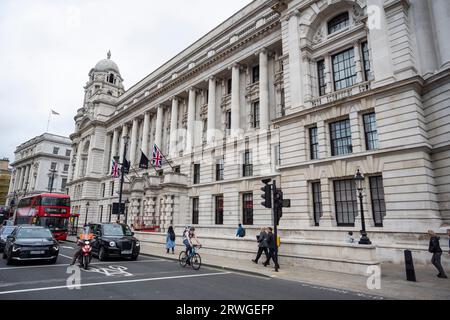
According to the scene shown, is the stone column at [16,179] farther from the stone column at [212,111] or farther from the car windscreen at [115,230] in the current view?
the car windscreen at [115,230]

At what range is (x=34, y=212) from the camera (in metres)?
26.2

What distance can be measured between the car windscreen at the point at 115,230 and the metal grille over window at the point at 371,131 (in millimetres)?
14880

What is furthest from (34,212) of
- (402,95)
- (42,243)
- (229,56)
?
(402,95)

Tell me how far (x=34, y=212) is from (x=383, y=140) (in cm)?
2901

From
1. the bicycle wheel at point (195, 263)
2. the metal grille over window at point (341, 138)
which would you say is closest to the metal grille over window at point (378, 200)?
the metal grille over window at point (341, 138)

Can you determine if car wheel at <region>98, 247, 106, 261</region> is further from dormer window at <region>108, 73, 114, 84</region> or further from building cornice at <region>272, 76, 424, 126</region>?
dormer window at <region>108, 73, 114, 84</region>

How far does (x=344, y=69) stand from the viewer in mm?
19188

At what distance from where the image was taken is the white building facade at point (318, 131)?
14.5 metres

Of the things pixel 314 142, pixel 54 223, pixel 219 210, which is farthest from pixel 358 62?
pixel 54 223

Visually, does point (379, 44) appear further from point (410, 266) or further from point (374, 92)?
point (410, 266)

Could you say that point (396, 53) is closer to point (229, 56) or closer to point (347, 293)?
point (347, 293)

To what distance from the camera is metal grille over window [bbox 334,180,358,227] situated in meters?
16.6

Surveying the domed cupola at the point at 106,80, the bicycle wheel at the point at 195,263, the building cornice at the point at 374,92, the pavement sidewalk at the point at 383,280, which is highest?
the domed cupola at the point at 106,80

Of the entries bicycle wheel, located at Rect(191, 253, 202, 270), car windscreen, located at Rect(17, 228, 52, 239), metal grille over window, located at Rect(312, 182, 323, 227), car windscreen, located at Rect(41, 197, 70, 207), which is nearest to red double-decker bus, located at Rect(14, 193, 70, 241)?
car windscreen, located at Rect(41, 197, 70, 207)
